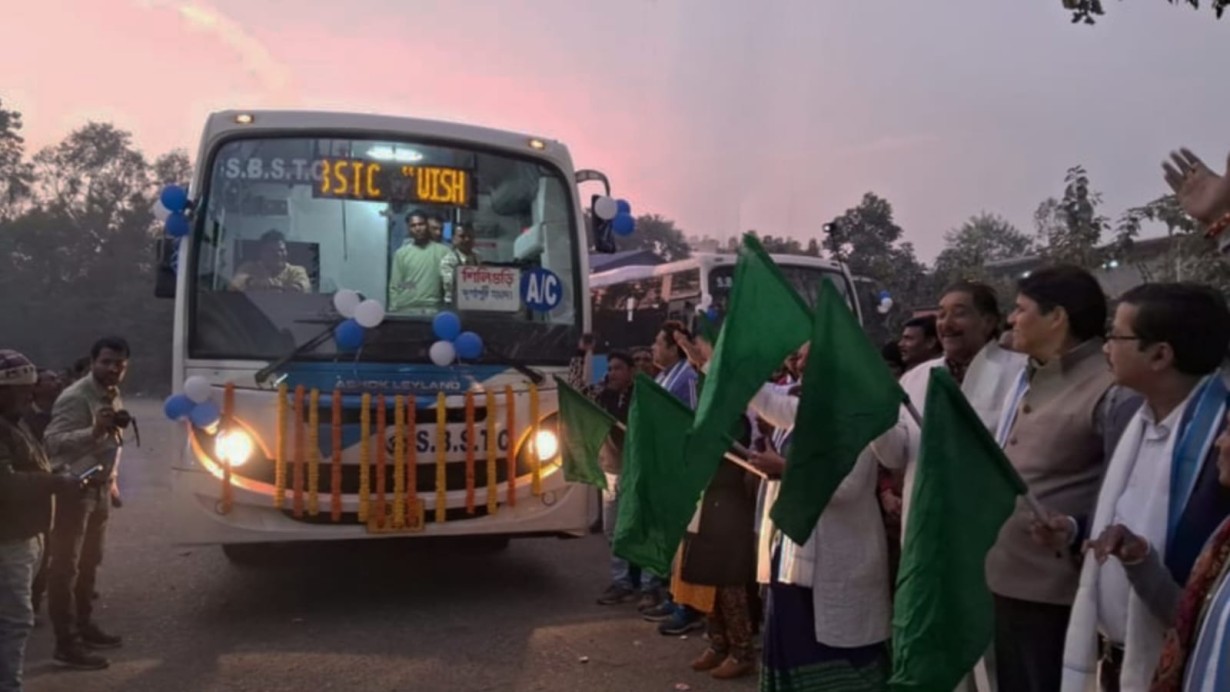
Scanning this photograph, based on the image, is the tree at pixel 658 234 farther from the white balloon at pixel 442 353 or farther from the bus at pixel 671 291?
the white balloon at pixel 442 353

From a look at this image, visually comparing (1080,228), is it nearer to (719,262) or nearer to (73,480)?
(719,262)

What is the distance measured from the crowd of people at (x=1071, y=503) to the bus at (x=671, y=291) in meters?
7.58

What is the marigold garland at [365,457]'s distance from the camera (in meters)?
5.54

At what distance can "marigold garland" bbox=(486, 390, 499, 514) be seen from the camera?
5.86 meters

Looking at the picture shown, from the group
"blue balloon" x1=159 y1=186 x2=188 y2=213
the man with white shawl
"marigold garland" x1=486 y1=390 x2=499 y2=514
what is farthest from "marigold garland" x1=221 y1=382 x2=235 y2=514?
the man with white shawl

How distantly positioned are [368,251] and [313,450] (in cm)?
122

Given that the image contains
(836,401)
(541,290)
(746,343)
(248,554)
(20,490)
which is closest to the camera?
(836,401)

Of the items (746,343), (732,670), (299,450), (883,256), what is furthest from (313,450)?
(883,256)

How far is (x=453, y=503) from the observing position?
5766 mm

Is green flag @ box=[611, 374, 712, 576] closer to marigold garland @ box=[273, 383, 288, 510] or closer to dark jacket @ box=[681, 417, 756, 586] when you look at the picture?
dark jacket @ box=[681, 417, 756, 586]

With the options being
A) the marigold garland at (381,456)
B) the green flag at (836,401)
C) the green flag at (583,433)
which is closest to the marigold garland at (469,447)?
the marigold garland at (381,456)

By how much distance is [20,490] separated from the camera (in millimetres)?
3715

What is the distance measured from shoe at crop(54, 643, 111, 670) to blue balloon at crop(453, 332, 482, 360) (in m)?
2.45

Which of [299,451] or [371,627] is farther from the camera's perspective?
[371,627]
